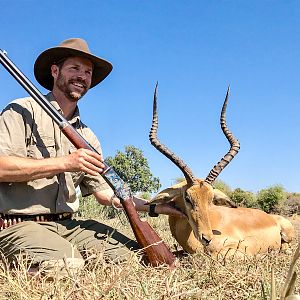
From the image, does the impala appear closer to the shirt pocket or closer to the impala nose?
the impala nose

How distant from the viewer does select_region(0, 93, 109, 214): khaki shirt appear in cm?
414

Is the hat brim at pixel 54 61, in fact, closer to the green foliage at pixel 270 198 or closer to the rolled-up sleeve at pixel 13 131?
the rolled-up sleeve at pixel 13 131

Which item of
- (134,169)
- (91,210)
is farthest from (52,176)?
(134,169)

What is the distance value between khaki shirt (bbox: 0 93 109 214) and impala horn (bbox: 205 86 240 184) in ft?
7.26

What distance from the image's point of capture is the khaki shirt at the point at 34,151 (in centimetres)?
414

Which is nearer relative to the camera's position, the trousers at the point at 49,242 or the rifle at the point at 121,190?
the trousers at the point at 49,242

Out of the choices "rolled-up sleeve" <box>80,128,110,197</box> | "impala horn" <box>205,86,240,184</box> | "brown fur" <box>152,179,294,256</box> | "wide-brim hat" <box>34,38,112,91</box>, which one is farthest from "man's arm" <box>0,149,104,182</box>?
"impala horn" <box>205,86,240,184</box>

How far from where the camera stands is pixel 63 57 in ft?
16.3

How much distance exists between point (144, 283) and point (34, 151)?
1.98 m

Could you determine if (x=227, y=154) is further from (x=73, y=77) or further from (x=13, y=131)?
(x=13, y=131)

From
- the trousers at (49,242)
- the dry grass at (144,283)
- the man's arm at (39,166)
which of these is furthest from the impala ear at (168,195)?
the man's arm at (39,166)

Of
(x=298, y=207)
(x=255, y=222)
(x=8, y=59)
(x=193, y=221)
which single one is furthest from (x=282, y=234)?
(x=298, y=207)

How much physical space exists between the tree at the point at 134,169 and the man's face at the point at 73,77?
1125 inches

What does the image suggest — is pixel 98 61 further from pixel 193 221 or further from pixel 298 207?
pixel 298 207
